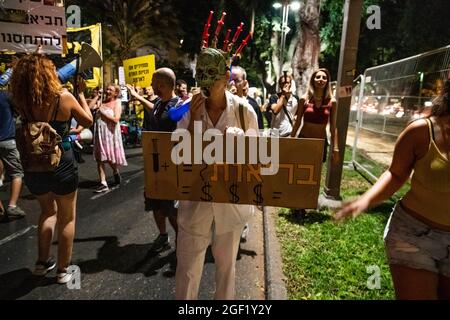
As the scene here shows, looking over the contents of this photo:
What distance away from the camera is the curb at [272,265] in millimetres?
3260

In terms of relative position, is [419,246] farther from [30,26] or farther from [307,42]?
[307,42]

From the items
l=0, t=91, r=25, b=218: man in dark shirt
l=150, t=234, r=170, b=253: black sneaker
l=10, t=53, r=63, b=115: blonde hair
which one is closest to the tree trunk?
l=150, t=234, r=170, b=253: black sneaker

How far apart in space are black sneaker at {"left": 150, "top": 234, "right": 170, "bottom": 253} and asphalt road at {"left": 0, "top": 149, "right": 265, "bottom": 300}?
71mm

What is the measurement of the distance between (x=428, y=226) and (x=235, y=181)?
46.2 inches

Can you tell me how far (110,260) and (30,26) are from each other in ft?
10.6

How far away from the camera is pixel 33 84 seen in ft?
9.72

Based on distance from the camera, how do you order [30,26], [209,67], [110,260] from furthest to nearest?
[30,26]
[110,260]
[209,67]

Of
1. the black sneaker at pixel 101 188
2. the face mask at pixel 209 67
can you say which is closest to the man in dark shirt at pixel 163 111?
the face mask at pixel 209 67

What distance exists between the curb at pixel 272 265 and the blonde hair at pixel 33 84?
2.61m

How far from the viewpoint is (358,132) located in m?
8.97

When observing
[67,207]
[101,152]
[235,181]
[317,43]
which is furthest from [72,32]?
[235,181]

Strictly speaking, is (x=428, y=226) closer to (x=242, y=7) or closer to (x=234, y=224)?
(x=234, y=224)

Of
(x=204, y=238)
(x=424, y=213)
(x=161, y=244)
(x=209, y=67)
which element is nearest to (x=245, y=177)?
(x=204, y=238)

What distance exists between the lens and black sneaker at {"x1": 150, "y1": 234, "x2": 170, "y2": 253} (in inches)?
164
